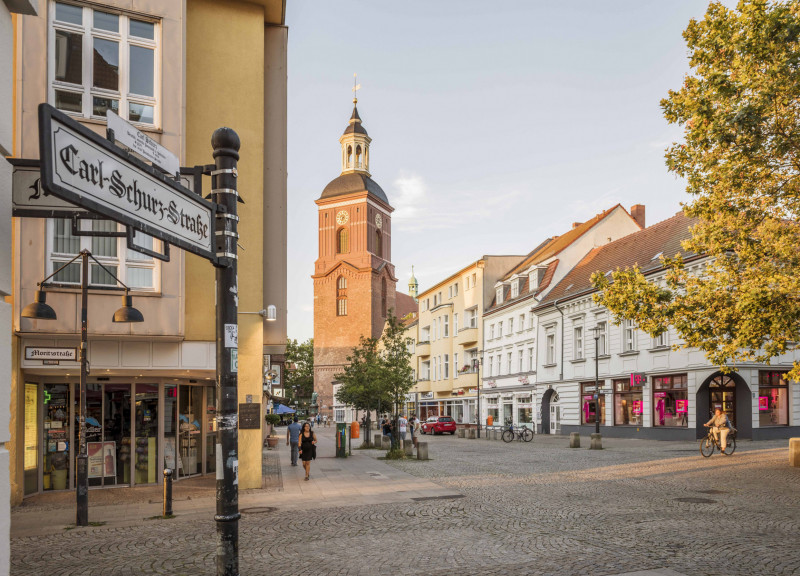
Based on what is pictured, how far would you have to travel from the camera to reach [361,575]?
26.1ft

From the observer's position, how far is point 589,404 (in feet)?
133

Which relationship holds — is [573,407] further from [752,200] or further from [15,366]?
[15,366]

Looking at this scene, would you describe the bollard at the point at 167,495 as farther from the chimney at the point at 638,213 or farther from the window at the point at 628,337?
the chimney at the point at 638,213

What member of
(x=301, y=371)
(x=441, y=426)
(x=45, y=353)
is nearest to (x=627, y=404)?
(x=441, y=426)

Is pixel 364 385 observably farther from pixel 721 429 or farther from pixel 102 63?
pixel 102 63

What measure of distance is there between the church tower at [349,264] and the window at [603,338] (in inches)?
2197

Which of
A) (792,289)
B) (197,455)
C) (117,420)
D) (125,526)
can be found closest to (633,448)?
(792,289)

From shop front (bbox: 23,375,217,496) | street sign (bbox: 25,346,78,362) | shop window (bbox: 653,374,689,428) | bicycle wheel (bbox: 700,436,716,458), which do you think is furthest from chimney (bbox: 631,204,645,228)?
street sign (bbox: 25,346,78,362)

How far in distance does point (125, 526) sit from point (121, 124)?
9137 millimetres

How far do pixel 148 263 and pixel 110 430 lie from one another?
488 centimetres

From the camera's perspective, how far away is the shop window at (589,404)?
130 feet

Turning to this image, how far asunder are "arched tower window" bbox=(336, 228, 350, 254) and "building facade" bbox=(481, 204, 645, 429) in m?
43.9

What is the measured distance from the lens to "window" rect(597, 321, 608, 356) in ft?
128

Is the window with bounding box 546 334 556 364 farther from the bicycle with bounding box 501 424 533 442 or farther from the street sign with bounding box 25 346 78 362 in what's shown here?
the street sign with bounding box 25 346 78 362
